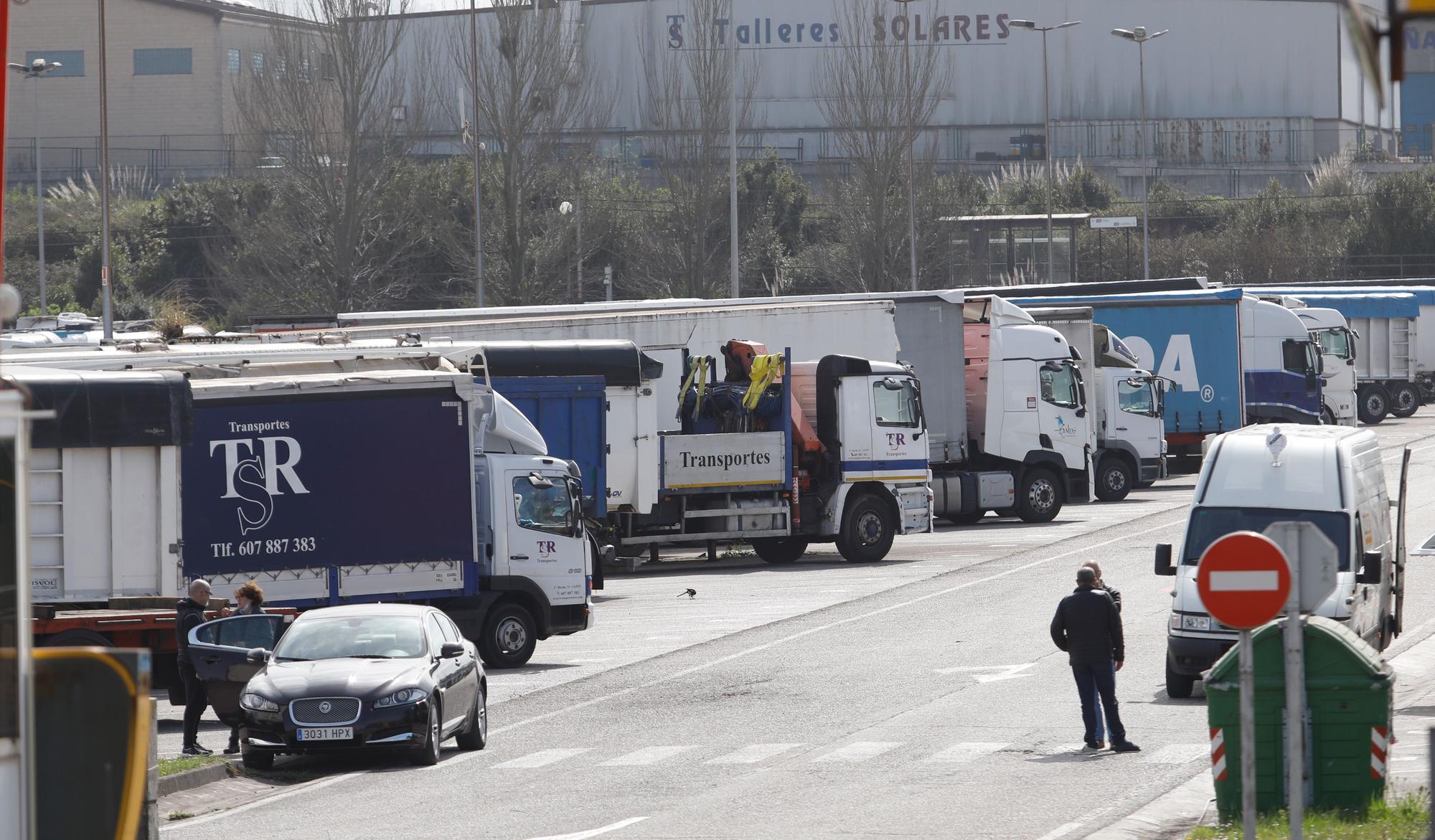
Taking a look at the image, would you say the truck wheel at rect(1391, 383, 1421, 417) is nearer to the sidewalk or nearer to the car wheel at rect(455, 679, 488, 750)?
the sidewalk

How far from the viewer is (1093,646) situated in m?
14.4

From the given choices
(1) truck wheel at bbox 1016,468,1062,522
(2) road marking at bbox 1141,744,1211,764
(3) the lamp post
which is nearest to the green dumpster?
(2) road marking at bbox 1141,744,1211,764

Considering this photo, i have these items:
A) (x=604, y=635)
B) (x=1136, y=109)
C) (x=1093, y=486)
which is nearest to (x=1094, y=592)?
Answer: (x=604, y=635)

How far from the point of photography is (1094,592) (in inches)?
568

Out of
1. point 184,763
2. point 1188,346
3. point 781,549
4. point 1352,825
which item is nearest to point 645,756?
point 184,763

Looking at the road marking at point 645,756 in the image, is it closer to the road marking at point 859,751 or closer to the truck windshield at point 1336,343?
the road marking at point 859,751

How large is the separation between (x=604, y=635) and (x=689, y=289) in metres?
39.6

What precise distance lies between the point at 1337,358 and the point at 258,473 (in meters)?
37.4

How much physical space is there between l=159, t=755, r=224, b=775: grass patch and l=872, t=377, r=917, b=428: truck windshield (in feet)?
55.3

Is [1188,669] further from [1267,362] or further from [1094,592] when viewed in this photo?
[1267,362]

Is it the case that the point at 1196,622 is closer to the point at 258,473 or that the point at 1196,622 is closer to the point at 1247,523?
the point at 1247,523

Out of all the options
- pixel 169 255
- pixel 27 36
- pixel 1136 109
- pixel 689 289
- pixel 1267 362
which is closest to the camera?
pixel 1267 362

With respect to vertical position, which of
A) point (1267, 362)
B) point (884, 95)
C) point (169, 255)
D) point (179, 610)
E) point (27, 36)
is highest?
point (27, 36)

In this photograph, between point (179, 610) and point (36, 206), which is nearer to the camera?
point (179, 610)
